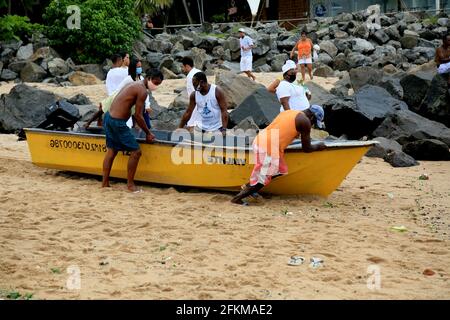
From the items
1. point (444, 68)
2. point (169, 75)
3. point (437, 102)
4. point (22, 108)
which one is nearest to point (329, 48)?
point (169, 75)

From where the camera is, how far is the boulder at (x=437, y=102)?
13859mm

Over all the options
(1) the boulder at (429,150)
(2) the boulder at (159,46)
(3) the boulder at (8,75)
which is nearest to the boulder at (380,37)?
(2) the boulder at (159,46)

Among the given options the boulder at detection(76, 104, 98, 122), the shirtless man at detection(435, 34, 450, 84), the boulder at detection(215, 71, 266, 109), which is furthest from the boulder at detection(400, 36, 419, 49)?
the boulder at detection(76, 104, 98, 122)

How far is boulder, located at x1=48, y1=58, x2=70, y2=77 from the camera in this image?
69.9 ft

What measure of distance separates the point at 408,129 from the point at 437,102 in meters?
1.72

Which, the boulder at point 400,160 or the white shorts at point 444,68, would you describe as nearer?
the boulder at point 400,160

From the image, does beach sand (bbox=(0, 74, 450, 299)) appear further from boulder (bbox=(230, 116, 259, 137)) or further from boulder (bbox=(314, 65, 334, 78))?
boulder (bbox=(314, 65, 334, 78))

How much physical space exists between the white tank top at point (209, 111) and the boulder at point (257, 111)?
2964mm

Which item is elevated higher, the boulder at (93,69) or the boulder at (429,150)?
the boulder at (93,69)

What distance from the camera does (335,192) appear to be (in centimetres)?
899

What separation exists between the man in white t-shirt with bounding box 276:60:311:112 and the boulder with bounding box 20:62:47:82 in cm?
1343

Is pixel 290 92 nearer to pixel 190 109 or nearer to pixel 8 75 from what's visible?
pixel 190 109

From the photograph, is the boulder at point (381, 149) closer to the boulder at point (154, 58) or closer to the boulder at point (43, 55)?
the boulder at point (154, 58)

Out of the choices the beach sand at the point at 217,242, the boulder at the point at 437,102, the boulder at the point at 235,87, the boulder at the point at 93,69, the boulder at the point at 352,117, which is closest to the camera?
the beach sand at the point at 217,242
